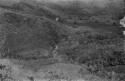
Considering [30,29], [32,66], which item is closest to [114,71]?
[32,66]

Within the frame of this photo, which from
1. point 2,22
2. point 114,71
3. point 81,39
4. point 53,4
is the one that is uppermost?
point 53,4

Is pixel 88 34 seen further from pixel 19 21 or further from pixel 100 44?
pixel 19 21

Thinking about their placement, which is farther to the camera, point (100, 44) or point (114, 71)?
point (100, 44)

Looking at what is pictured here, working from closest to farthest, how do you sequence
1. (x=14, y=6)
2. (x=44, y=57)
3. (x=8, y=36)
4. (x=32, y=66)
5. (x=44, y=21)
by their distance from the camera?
1. (x=32, y=66)
2. (x=44, y=57)
3. (x=8, y=36)
4. (x=44, y=21)
5. (x=14, y=6)

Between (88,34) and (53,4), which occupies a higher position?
(53,4)

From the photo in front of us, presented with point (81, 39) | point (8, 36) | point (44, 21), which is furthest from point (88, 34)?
point (8, 36)

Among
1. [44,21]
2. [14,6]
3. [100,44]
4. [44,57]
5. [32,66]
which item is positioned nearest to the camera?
[32,66]
